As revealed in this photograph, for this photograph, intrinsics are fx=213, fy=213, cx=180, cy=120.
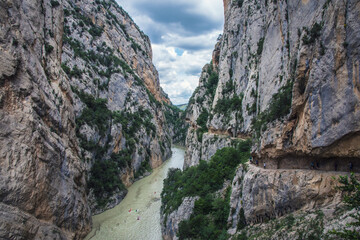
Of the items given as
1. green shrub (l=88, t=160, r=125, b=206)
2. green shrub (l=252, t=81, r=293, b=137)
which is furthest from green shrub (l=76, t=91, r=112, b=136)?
green shrub (l=252, t=81, r=293, b=137)

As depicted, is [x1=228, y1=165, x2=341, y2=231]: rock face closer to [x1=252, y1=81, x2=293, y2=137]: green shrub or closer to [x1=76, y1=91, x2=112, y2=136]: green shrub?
[x1=252, y1=81, x2=293, y2=137]: green shrub

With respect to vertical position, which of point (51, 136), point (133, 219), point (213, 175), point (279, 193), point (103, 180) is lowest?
point (133, 219)

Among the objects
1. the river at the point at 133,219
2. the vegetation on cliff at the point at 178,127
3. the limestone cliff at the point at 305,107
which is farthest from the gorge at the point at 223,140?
the vegetation on cliff at the point at 178,127

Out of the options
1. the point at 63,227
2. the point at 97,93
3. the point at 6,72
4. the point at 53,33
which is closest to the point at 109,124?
the point at 97,93

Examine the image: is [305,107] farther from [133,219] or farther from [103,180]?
[103,180]

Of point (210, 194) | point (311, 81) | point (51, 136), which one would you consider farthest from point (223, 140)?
point (311, 81)

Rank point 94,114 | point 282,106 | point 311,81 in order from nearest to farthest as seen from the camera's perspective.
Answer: point 311,81 < point 282,106 < point 94,114

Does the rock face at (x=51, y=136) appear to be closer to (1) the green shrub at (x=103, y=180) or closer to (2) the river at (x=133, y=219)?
(1) the green shrub at (x=103, y=180)
